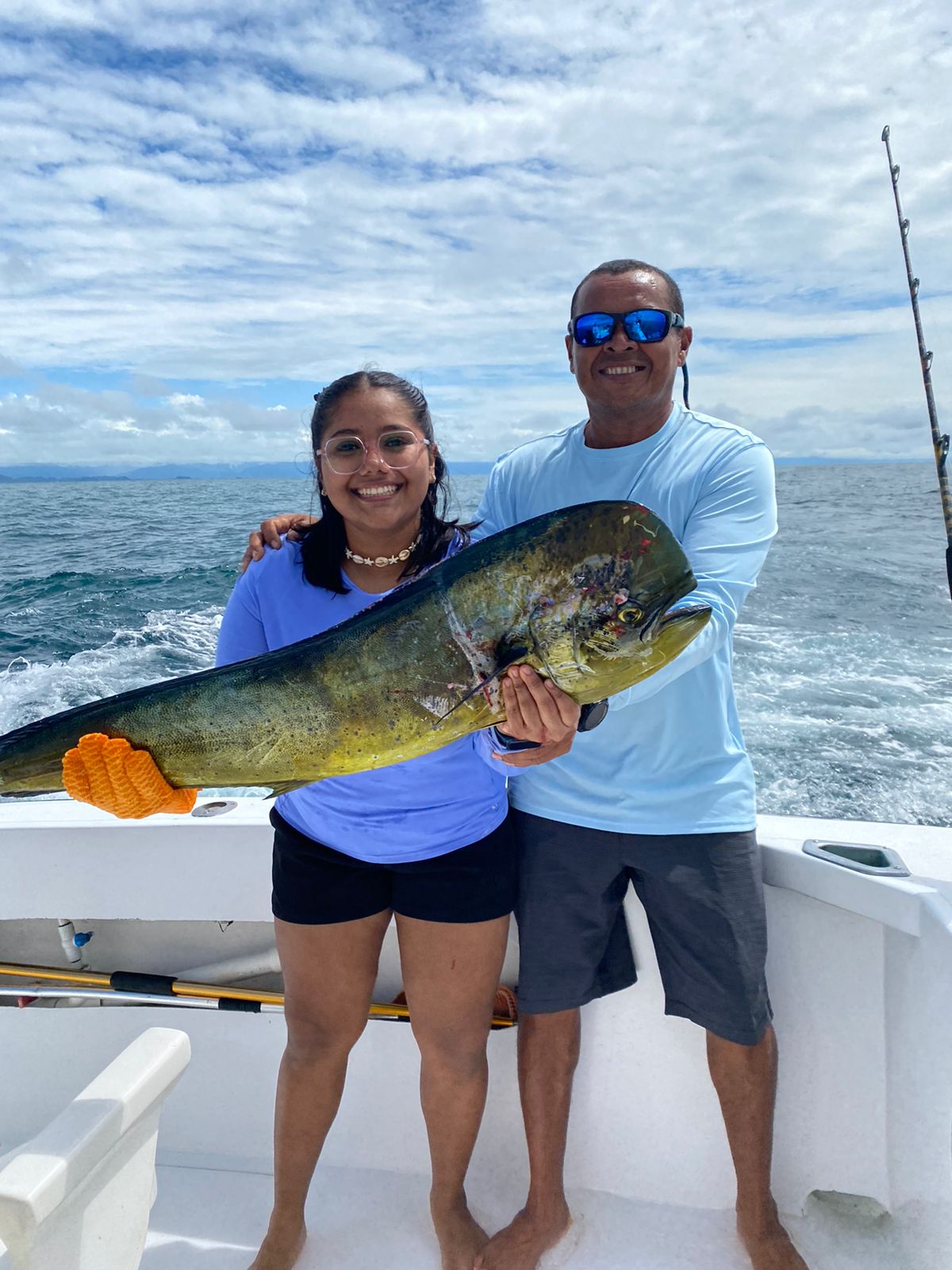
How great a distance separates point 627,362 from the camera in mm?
2350

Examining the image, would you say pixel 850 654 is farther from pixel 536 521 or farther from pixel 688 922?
pixel 536 521

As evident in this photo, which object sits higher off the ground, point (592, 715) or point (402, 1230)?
point (592, 715)

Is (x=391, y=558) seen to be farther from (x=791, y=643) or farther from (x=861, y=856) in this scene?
(x=791, y=643)

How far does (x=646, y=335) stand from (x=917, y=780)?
459cm

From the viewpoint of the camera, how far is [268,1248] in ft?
8.04

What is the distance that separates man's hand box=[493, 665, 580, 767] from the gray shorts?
0.70m

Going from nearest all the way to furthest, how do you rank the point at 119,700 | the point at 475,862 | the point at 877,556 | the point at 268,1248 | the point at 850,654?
the point at 119,700 < the point at 475,862 < the point at 268,1248 < the point at 850,654 < the point at 877,556

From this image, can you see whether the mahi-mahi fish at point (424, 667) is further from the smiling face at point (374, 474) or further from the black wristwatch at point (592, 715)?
the smiling face at point (374, 474)

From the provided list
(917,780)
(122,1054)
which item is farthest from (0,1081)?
(917,780)

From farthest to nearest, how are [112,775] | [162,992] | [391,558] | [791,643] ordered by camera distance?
1. [791,643]
2. [162,992]
3. [391,558]
4. [112,775]

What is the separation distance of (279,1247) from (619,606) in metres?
2.08

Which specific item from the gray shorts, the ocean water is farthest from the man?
the ocean water

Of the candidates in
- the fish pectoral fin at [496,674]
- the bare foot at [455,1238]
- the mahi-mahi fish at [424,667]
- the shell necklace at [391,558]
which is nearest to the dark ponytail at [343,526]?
the shell necklace at [391,558]

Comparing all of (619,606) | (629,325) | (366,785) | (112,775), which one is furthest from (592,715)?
(629,325)
